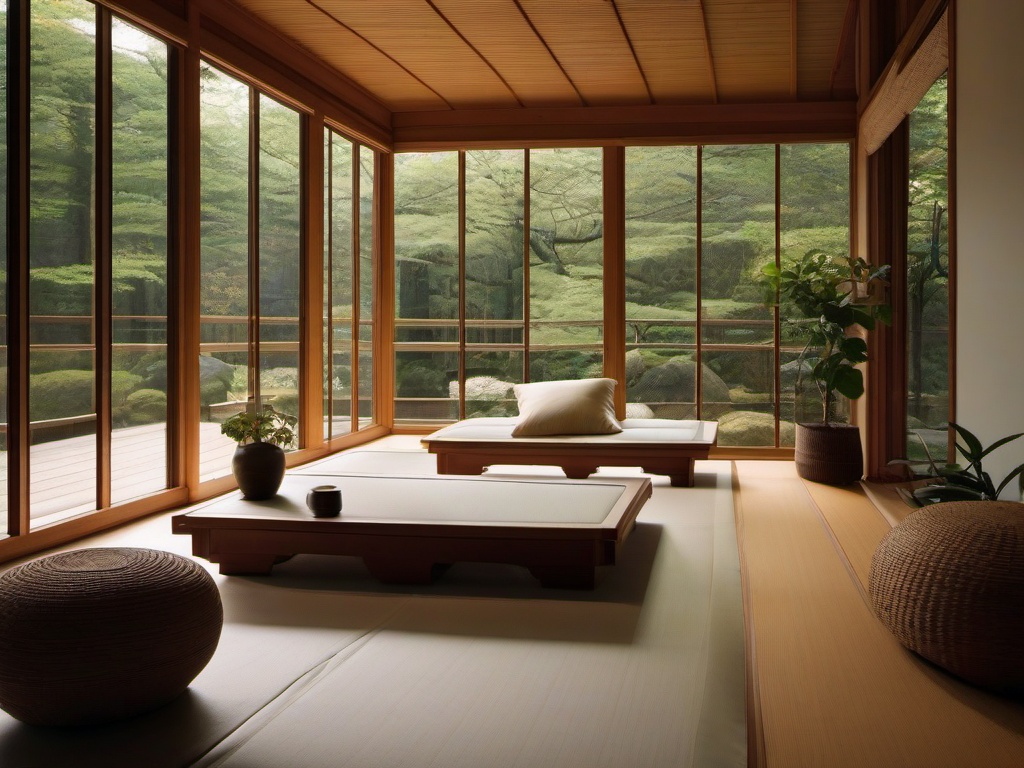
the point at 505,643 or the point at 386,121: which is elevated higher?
the point at 386,121

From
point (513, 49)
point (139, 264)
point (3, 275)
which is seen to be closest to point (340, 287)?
point (513, 49)

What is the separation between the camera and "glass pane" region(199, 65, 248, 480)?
5012 mm

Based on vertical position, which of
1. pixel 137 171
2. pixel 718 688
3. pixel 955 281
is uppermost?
pixel 137 171

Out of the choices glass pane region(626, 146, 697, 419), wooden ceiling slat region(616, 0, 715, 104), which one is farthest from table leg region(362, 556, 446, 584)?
glass pane region(626, 146, 697, 419)

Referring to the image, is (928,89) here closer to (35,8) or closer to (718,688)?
(718,688)

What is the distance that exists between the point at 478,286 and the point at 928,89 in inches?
156

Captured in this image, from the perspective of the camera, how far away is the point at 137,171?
4395 millimetres

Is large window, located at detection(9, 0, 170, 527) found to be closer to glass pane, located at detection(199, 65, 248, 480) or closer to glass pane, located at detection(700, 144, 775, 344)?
glass pane, located at detection(199, 65, 248, 480)

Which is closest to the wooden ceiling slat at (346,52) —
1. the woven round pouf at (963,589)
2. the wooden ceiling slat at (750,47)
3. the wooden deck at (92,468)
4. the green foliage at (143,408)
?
the wooden ceiling slat at (750,47)

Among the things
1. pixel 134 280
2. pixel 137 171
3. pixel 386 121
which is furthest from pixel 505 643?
pixel 386 121

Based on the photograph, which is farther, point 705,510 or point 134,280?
point 705,510

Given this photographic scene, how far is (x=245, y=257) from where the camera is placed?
542 centimetres

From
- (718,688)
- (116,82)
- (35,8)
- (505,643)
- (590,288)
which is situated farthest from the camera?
(590,288)

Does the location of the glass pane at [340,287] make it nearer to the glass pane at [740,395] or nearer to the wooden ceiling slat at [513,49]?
the wooden ceiling slat at [513,49]
